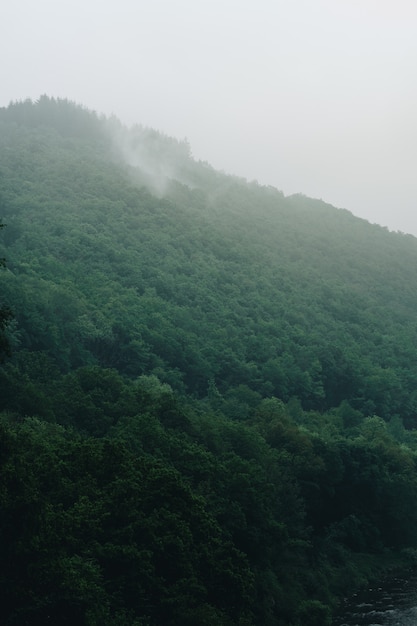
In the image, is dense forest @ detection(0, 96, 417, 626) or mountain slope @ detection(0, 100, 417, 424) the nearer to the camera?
dense forest @ detection(0, 96, 417, 626)

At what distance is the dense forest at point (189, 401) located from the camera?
37.0m

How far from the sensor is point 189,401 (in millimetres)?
92188

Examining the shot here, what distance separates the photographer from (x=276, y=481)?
65625 mm

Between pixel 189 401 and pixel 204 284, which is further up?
pixel 204 284

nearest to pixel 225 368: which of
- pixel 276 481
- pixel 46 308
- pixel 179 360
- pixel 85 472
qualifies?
pixel 179 360

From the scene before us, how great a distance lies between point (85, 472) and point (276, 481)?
2743cm

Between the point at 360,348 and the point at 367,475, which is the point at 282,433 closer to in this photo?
the point at 367,475

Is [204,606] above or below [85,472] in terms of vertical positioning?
below

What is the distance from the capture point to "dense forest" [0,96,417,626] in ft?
121

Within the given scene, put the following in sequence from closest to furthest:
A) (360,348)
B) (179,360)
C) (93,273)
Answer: (179,360), (93,273), (360,348)

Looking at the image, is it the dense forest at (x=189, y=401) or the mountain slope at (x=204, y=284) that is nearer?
the dense forest at (x=189, y=401)

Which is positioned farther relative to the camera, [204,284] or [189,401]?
[204,284]

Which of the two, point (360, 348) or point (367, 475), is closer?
point (367, 475)

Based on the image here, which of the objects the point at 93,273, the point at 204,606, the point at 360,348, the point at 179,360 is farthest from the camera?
the point at 360,348
